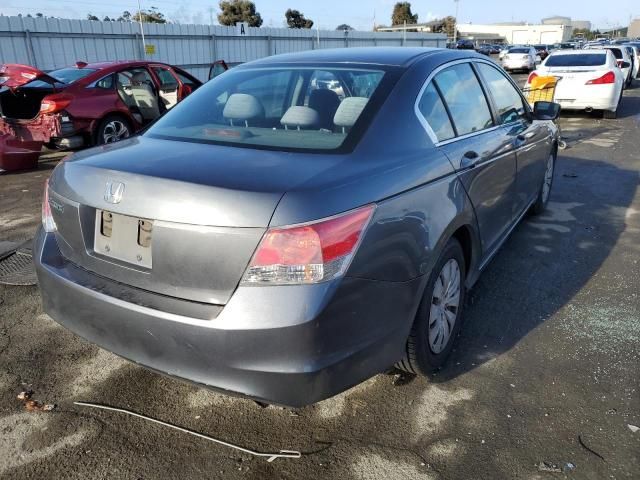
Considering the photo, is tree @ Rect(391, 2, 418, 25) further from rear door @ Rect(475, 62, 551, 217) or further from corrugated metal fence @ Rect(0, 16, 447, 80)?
rear door @ Rect(475, 62, 551, 217)

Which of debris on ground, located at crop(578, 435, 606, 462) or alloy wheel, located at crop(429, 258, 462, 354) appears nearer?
debris on ground, located at crop(578, 435, 606, 462)

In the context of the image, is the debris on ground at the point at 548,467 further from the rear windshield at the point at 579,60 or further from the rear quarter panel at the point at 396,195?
the rear windshield at the point at 579,60

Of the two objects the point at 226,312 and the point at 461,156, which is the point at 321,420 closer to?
the point at 226,312

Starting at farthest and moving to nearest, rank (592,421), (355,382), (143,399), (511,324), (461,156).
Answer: (511,324), (461,156), (143,399), (592,421), (355,382)

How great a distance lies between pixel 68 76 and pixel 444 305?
820 cm

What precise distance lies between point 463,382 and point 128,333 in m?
1.73

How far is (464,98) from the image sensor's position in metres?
3.30

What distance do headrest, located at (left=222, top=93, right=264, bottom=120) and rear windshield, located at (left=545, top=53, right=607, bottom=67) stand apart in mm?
11837

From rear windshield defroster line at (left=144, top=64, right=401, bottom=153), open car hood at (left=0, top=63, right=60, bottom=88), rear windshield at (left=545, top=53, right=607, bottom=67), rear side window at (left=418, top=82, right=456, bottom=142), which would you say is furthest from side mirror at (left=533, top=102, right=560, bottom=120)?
rear windshield at (left=545, top=53, right=607, bottom=67)

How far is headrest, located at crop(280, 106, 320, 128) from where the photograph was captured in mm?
2674

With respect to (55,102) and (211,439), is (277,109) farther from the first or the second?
(55,102)

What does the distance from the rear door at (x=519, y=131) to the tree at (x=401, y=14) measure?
273 ft

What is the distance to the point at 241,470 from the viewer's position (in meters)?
2.26

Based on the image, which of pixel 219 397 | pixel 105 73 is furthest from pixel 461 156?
pixel 105 73
